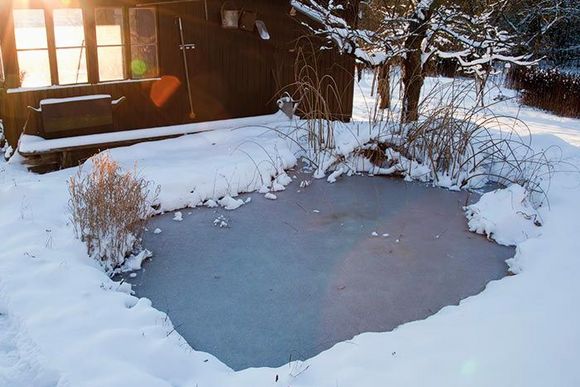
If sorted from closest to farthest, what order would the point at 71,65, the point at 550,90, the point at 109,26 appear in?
the point at 71,65 < the point at 109,26 < the point at 550,90

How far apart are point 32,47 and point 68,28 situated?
52 centimetres

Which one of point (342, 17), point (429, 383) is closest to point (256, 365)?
point (429, 383)

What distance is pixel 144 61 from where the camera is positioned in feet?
26.6

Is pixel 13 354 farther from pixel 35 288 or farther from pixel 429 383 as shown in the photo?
pixel 429 383

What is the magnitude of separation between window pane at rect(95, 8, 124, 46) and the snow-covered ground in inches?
110

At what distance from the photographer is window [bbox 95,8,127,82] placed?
762 cm

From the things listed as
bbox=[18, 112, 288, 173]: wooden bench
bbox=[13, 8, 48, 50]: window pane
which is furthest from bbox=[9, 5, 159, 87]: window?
bbox=[18, 112, 288, 173]: wooden bench

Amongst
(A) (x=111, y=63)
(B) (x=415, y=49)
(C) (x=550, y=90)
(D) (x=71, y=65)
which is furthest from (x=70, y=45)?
(C) (x=550, y=90)

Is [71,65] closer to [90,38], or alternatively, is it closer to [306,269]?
[90,38]

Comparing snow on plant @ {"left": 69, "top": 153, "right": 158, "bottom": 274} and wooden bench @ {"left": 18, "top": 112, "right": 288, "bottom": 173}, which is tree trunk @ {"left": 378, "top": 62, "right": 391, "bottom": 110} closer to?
wooden bench @ {"left": 18, "top": 112, "right": 288, "bottom": 173}

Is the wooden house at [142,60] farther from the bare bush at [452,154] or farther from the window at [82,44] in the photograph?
the bare bush at [452,154]

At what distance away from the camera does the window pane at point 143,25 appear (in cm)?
788

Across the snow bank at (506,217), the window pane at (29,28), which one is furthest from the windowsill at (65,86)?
the snow bank at (506,217)

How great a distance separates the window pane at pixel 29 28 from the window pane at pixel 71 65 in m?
0.25
